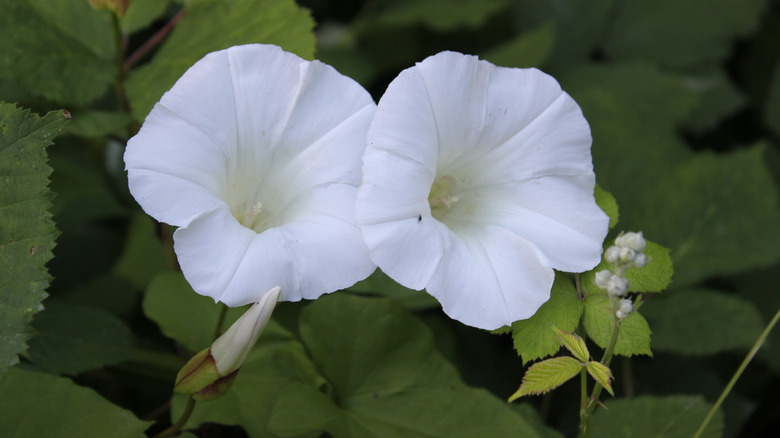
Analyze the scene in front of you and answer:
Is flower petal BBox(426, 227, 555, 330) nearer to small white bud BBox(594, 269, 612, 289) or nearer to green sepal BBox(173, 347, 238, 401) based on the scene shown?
small white bud BBox(594, 269, 612, 289)

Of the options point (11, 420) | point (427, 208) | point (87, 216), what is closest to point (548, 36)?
point (427, 208)

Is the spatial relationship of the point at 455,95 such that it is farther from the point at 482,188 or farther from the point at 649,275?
the point at 649,275

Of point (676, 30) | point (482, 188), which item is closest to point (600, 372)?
point (482, 188)

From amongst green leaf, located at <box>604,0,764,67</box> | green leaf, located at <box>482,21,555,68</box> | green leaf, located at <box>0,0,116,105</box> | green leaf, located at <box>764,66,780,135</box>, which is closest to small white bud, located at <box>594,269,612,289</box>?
green leaf, located at <box>0,0,116,105</box>

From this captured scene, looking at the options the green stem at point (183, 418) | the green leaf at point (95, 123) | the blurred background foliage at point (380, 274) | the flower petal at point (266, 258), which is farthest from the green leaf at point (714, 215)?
the green leaf at point (95, 123)

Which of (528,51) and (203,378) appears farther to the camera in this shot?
(528,51)

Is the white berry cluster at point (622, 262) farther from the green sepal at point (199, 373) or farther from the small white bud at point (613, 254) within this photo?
the green sepal at point (199, 373)

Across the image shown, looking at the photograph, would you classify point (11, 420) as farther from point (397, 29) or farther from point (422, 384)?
point (397, 29)
